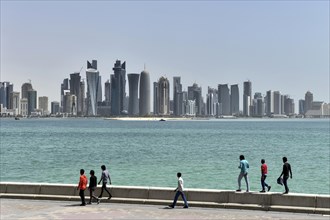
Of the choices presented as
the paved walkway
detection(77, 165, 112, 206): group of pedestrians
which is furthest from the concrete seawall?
detection(77, 165, 112, 206): group of pedestrians

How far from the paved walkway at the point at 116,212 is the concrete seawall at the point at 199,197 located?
0.39 metres

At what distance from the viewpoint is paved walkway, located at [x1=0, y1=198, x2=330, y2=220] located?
17.4 m

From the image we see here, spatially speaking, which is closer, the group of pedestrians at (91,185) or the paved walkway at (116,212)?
the paved walkway at (116,212)

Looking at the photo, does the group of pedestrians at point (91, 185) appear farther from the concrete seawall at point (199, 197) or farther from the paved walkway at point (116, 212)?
the concrete seawall at point (199, 197)

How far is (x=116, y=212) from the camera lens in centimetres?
1830

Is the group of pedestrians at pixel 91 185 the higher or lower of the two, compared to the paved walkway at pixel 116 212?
higher

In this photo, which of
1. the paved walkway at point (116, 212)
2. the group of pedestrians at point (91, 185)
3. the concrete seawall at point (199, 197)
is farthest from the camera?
the group of pedestrians at point (91, 185)

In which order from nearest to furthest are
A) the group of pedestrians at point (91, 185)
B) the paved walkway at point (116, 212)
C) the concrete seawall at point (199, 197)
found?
the paved walkway at point (116, 212), the concrete seawall at point (199, 197), the group of pedestrians at point (91, 185)

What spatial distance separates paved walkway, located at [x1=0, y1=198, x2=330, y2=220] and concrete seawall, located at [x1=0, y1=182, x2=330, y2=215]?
39 centimetres

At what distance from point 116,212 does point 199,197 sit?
352 cm

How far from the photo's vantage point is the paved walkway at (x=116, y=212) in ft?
57.1

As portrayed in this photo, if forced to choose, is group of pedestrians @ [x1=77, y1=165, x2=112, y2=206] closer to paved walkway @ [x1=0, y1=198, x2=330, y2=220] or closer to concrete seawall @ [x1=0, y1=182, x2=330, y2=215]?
paved walkway @ [x1=0, y1=198, x2=330, y2=220]

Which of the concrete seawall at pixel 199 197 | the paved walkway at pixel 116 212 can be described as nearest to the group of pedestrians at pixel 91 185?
the paved walkway at pixel 116 212

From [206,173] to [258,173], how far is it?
529cm
